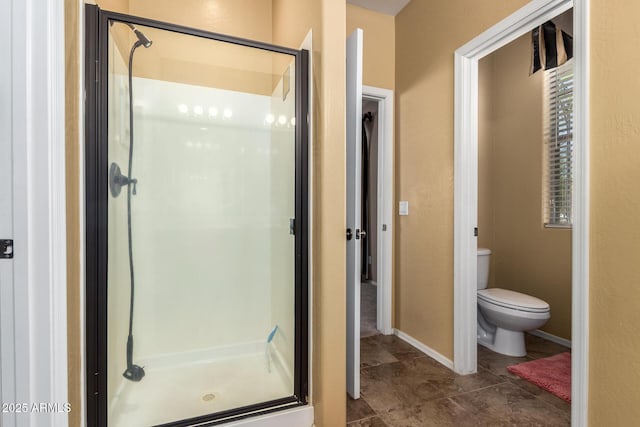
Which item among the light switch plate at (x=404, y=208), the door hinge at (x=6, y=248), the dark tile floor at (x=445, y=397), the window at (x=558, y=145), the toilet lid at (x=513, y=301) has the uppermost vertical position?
the window at (x=558, y=145)

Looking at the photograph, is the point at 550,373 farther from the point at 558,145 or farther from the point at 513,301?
the point at 558,145

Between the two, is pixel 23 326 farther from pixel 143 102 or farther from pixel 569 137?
pixel 569 137

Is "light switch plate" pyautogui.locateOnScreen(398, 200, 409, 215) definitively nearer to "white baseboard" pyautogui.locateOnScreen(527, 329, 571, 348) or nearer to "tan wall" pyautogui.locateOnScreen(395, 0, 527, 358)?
"tan wall" pyautogui.locateOnScreen(395, 0, 527, 358)

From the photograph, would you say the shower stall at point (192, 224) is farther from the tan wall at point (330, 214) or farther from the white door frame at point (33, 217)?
the white door frame at point (33, 217)

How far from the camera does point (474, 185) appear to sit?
2.04 m

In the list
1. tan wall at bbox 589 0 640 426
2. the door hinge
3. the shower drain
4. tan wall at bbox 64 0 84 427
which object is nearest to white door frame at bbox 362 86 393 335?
tan wall at bbox 589 0 640 426

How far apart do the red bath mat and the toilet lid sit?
1.18ft

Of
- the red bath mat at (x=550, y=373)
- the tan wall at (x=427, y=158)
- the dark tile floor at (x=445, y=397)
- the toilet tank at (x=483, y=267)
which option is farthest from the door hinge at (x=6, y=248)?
the toilet tank at (x=483, y=267)

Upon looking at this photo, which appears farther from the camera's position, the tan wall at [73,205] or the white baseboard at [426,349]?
the white baseboard at [426,349]

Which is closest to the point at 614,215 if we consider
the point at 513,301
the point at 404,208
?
the point at 513,301

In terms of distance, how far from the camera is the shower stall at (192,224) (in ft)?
4.21

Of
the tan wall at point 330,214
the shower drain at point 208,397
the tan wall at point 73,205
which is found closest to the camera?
the tan wall at point 73,205

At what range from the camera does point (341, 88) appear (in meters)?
1.42

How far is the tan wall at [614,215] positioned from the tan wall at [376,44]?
5.15 feet
